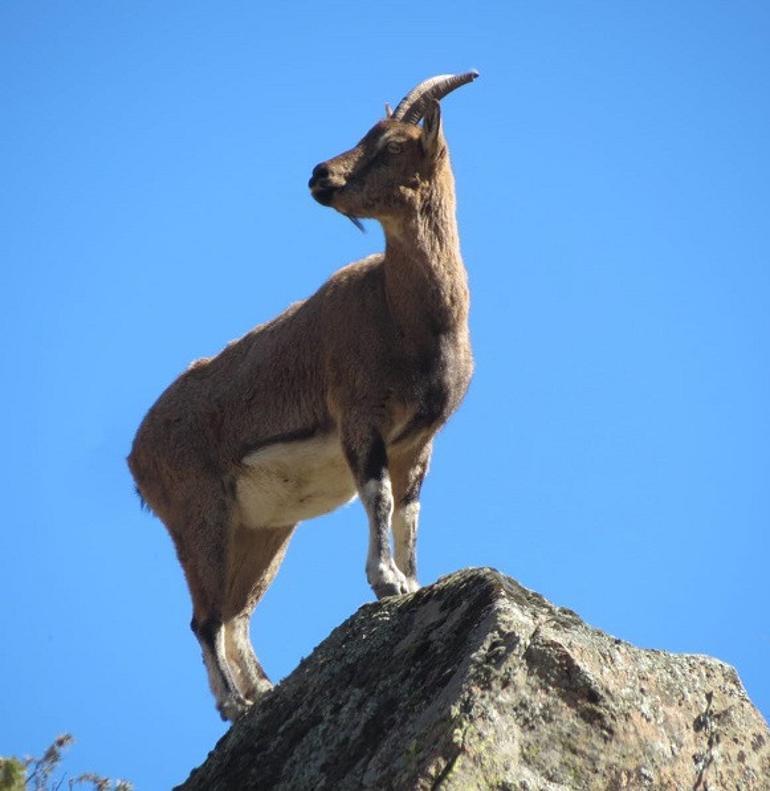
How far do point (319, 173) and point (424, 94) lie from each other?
104 cm

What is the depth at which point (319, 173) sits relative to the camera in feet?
36.1

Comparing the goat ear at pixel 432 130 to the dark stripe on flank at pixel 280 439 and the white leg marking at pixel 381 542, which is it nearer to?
the dark stripe on flank at pixel 280 439

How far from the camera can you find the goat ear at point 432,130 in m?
11.0

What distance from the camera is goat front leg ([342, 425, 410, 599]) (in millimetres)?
9359

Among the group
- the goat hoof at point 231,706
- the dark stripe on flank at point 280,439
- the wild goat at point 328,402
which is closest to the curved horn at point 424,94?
the wild goat at point 328,402

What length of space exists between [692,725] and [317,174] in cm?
596

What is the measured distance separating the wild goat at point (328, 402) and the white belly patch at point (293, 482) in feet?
0.04

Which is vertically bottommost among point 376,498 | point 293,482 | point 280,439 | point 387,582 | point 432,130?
point 387,582

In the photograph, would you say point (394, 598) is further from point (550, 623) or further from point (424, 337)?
point (424, 337)

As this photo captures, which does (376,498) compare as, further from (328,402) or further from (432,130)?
(432,130)

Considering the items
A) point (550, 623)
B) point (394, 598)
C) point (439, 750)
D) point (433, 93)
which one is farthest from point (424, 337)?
point (439, 750)

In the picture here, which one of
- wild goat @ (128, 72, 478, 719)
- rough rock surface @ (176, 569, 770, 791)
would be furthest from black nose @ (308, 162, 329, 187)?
rough rock surface @ (176, 569, 770, 791)

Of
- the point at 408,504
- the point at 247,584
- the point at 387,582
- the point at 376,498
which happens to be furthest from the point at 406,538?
the point at 247,584

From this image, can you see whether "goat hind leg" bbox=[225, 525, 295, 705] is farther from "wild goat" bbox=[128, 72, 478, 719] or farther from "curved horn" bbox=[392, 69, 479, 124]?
"curved horn" bbox=[392, 69, 479, 124]
